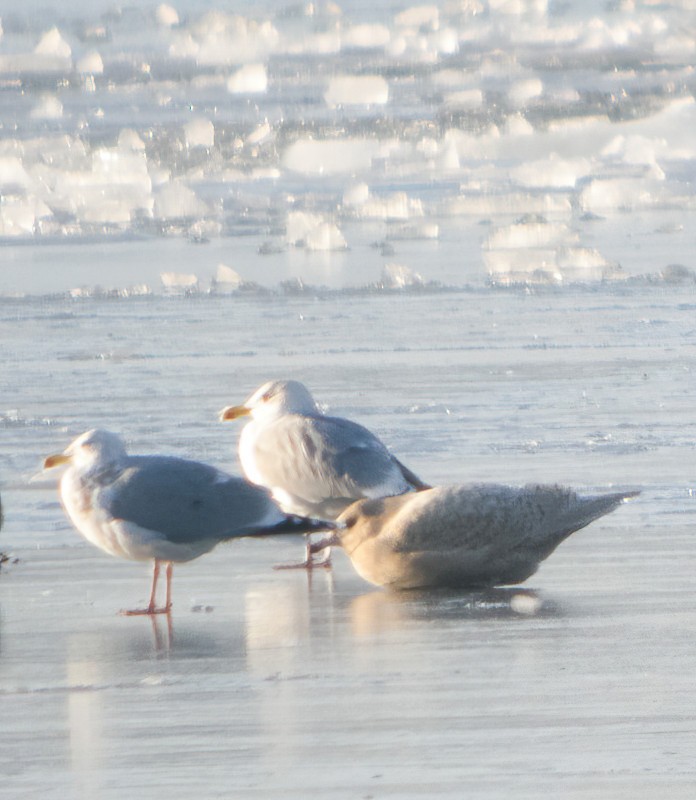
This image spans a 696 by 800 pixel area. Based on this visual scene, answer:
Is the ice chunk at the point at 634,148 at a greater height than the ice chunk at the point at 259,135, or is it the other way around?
the ice chunk at the point at 259,135

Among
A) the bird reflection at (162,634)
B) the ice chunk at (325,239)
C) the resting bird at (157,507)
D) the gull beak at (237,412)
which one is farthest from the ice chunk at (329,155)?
the bird reflection at (162,634)

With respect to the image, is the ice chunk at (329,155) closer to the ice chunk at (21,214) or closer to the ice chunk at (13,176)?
the ice chunk at (13,176)

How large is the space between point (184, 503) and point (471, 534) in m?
0.98

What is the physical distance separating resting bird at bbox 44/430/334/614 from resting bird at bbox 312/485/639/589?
0.28 m

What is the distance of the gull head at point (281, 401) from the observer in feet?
25.1

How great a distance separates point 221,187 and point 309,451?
20417 mm

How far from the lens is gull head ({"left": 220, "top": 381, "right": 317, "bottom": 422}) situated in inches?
302

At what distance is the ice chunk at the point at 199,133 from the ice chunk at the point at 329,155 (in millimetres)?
1381

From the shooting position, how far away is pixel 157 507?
6.18m

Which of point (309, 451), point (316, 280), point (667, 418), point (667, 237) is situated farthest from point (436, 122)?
point (309, 451)

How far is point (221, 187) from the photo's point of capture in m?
27.2

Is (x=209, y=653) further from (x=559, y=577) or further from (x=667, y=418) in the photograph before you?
(x=667, y=418)

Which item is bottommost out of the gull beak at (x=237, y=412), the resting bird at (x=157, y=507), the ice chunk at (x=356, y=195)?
the resting bird at (x=157, y=507)

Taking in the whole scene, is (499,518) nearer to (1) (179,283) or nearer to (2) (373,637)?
(2) (373,637)
